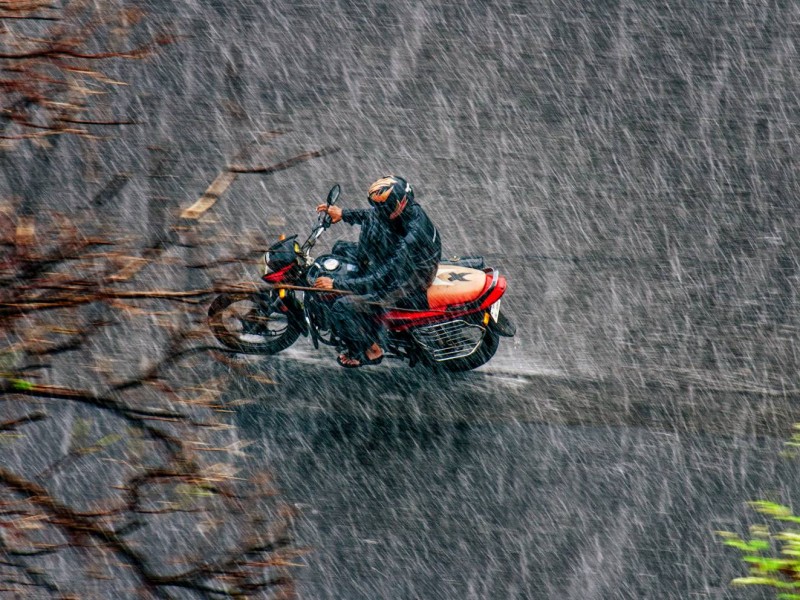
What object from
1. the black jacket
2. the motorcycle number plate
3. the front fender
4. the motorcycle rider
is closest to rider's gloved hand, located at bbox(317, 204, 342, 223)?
the motorcycle rider

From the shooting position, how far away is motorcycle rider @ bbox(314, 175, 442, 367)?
7.15 metres

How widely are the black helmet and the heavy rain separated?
49.8 inches

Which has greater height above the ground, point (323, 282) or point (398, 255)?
point (398, 255)

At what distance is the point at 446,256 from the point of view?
366 inches

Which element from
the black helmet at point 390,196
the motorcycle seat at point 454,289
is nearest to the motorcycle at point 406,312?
the motorcycle seat at point 454,289

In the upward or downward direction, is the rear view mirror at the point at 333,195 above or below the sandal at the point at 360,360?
above

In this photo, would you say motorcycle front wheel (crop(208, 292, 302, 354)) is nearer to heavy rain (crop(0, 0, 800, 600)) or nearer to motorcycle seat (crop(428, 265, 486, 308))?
→ heavy rain (crop(0, 0, 800, 600))

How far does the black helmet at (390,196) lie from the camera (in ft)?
23.1

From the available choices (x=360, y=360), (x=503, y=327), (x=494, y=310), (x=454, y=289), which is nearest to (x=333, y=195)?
(x=454, y=289)

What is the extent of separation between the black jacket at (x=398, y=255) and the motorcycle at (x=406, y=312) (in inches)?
6.1

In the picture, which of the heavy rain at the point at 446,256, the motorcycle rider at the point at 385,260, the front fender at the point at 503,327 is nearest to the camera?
the heavy rain at the point at 446,256

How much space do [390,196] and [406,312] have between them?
1.06 m

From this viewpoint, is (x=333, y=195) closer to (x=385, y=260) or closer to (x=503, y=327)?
(x=385, y=260)

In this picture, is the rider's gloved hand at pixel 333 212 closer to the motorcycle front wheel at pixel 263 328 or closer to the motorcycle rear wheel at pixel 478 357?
the motorcycle front wheel at pixel 263 328
